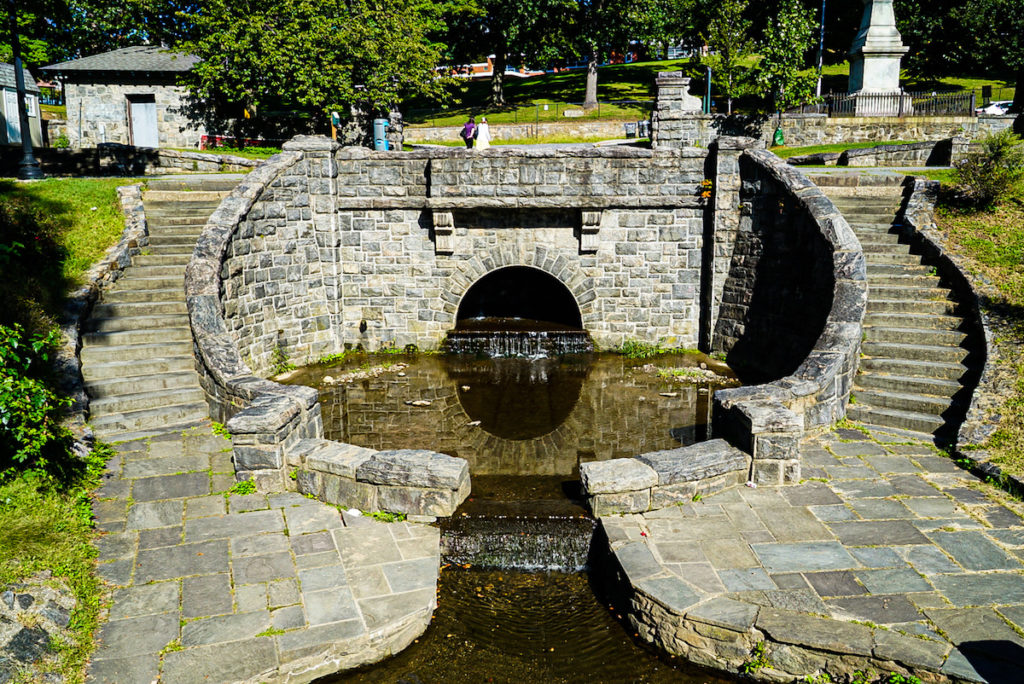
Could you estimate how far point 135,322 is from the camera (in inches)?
461

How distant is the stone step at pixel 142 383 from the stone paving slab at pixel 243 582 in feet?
7.17

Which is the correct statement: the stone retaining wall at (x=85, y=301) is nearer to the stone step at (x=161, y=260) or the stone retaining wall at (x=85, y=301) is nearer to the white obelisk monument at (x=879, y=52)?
the stone step at (x=161, y=260)

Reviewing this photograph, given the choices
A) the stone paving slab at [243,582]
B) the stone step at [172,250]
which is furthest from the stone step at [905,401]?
the stone step at [172,250]

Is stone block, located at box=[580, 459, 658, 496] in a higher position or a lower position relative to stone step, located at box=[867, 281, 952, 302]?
lower

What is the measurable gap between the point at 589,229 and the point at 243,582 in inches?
387

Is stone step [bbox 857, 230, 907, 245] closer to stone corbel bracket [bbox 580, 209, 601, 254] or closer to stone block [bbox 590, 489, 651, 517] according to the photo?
stone corbel bracket [bbox 580, 209, 601, 254]

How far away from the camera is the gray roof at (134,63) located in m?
26.4

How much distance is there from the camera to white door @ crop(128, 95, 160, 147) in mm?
27141

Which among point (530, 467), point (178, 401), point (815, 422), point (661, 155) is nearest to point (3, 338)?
point (178, 401)

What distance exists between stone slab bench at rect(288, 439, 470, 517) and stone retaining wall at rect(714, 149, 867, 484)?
333 cm

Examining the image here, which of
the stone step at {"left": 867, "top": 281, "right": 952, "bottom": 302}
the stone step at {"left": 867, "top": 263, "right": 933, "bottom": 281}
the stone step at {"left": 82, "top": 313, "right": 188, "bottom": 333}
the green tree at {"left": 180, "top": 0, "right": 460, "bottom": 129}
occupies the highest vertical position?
the green tree at {"left": 180, "top": 0, "right": 460, "bottom": 129}

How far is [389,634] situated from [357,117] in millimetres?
21176

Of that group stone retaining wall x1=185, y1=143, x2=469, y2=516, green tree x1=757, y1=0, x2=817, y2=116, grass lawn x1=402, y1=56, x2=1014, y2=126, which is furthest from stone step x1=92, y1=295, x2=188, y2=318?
grass lawn x1=402, y1=56, x2=1014, y2=126

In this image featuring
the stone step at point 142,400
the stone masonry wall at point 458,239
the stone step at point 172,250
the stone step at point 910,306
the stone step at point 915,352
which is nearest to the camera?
the stone step at point 142,400
